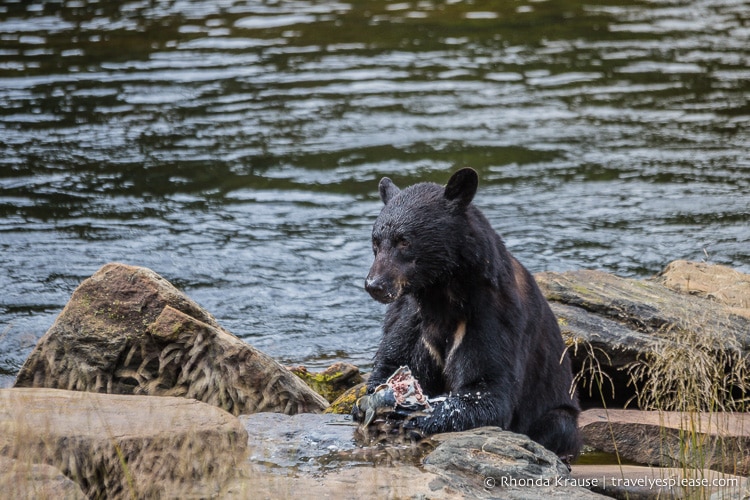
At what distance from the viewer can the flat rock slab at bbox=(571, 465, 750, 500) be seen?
14.9 ft

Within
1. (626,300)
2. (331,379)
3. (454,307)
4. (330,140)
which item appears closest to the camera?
(454,307)

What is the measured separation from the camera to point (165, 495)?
4.16 metres

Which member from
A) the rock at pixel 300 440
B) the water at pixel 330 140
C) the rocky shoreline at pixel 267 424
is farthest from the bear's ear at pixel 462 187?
the water at pixel 330 140

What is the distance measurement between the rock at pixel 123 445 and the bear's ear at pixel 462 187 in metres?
1.61

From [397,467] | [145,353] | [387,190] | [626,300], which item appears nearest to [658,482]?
[397,467]

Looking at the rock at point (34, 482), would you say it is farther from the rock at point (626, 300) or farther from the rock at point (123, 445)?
the rock at point (626, 300)

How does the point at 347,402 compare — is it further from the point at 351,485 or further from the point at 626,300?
the point at 626,300

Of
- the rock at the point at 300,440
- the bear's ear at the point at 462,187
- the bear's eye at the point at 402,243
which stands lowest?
the rock at the point at 300,440

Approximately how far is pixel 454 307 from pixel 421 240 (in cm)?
41

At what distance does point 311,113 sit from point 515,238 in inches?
180

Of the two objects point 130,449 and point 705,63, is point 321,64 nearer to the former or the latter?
point 705,63

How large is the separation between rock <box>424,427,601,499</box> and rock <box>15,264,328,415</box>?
1486mm

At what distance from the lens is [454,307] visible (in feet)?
18.1

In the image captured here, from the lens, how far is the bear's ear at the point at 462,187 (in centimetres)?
539
